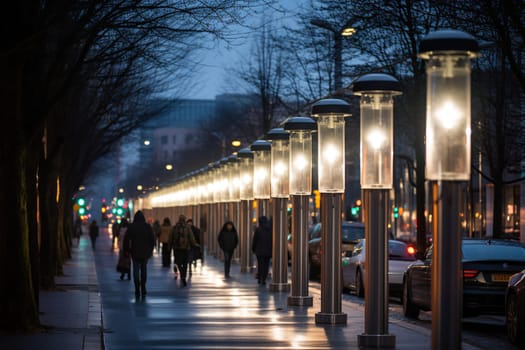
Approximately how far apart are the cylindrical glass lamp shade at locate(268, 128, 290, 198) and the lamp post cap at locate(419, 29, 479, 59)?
14.6 meters

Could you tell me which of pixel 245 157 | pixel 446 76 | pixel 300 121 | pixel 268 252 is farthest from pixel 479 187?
pixel 446 76

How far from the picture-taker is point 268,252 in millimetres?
32281

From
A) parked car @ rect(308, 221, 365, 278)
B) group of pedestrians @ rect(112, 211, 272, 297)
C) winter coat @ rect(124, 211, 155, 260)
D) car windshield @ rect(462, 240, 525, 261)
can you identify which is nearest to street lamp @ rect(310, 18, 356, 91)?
parked car @ rect(308, 221, 365, 278)

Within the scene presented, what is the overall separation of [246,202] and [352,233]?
5.56m

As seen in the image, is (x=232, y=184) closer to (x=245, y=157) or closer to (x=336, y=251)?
(x=245, y=157)

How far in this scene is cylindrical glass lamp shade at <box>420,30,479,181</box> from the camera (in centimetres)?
1151

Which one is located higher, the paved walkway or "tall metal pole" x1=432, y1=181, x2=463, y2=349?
"tall metal pole" x1=432, y1=181, x2=463, y2=349

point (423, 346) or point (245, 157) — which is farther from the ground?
point (245, 157)

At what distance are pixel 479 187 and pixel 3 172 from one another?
57.0 meters

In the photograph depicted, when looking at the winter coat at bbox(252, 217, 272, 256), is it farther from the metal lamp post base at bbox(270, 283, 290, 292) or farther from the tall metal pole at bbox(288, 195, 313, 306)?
the tall metal pole at bbox(288, 195, 313, 306)

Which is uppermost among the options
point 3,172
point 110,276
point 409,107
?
point 409,107

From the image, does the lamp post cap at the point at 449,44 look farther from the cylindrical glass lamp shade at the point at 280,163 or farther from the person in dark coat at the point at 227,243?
the person in dark coat at the point at 227,243

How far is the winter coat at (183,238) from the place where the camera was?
3114 cm

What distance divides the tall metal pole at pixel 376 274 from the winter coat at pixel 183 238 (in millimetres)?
15654
